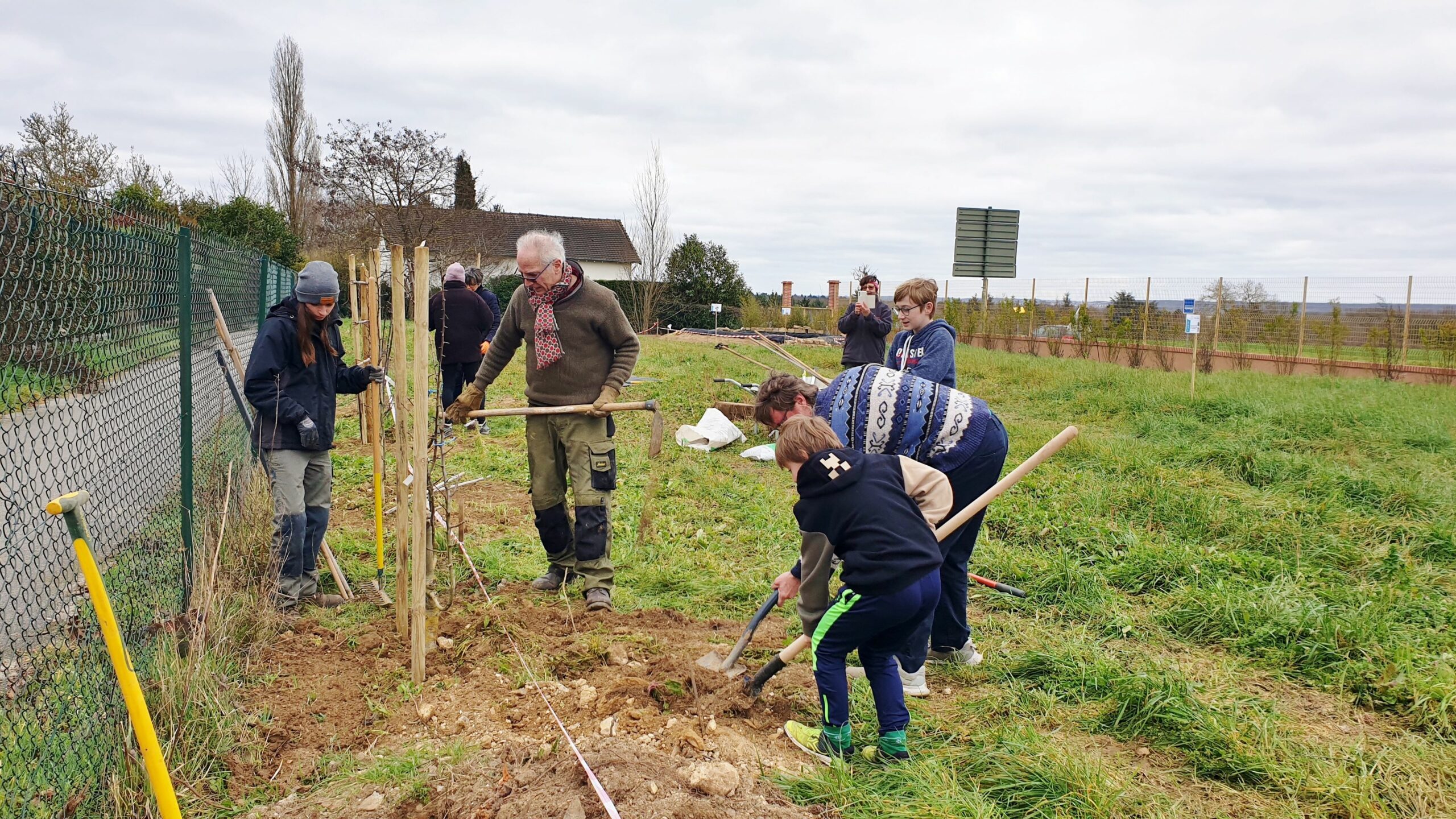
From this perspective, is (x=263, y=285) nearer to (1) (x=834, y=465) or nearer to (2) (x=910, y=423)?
(2) (x=910, y=423)

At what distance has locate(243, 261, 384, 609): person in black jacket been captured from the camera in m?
4.11

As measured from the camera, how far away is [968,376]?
15.5 m

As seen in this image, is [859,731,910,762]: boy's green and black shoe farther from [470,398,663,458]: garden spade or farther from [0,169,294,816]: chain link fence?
[0,169,294,816]: chain link fence

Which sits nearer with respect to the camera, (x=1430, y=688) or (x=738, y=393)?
(x=1430, y=688)

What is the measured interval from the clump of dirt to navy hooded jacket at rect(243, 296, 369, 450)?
3.09 ft

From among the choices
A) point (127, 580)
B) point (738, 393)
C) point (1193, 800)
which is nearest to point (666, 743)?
point (1193, 800)

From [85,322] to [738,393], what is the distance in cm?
837

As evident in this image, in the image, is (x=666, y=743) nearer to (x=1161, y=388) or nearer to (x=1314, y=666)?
(x=1314, y=666)

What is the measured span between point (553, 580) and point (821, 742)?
2.13 metres

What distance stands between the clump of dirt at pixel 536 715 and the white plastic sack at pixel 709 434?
4.47 metres

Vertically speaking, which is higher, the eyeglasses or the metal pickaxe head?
the eyeglasses

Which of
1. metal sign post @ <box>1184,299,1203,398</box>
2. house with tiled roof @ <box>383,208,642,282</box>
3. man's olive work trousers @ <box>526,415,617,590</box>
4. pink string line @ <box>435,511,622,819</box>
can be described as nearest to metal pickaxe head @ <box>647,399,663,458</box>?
man's olive work trousers @ <box>526,415,617,590</box>

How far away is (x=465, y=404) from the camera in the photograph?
457 centimetres

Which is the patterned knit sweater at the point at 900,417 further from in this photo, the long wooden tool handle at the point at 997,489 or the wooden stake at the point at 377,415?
the wooden stake at the point at 377,415
